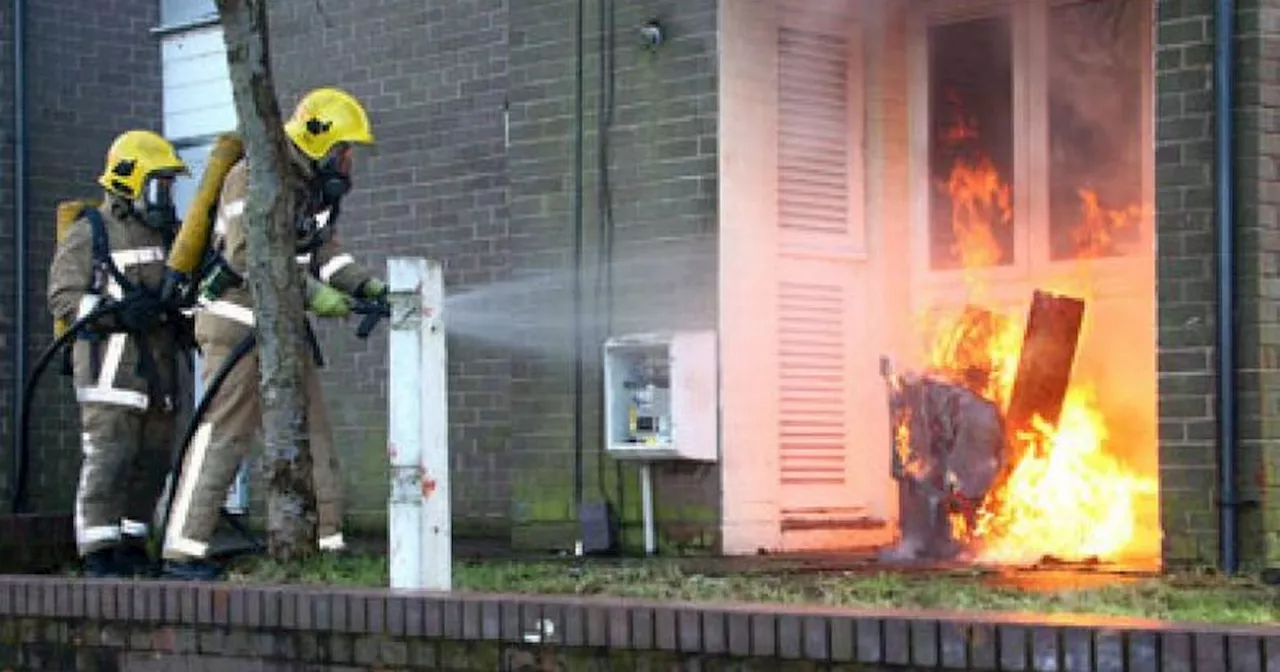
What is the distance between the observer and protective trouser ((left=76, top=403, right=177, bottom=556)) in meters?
9.14

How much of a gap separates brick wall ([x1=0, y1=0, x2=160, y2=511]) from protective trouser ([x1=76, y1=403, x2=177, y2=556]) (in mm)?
4320

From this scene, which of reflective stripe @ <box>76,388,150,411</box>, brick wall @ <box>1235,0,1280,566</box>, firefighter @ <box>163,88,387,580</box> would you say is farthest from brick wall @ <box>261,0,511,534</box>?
brick wall @ <box>1235,0,1280,566</box>

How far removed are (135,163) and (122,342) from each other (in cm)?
84

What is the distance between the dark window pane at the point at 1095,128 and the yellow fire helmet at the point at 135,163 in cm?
Answer: 429

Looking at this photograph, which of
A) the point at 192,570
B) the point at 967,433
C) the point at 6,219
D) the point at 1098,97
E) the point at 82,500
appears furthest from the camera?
the point at 6,219

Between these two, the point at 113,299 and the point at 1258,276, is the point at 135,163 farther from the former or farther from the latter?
A: the point at 1258,276

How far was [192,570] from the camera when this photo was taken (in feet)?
26.1

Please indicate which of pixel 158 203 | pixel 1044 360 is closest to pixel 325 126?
pixel 158 203

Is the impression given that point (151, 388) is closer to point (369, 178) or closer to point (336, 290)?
point (336, 290)

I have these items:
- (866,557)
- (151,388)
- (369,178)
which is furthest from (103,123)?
(866,557)

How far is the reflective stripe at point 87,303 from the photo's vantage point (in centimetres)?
933

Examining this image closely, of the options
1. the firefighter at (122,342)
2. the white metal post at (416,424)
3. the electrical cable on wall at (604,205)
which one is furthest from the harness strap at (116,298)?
the white metal post at (416,424)

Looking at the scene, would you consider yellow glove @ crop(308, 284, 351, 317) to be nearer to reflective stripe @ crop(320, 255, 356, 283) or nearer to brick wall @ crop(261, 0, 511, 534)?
reflective stripe @ crop(320, 255, 356, 283)

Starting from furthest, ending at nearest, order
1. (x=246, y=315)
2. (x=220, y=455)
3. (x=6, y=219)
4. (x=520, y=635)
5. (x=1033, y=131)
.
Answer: (x=6, y=219), (x=1033, y=131), (x=246, y=315), (x=220, y=455), (x=520, y=635)
